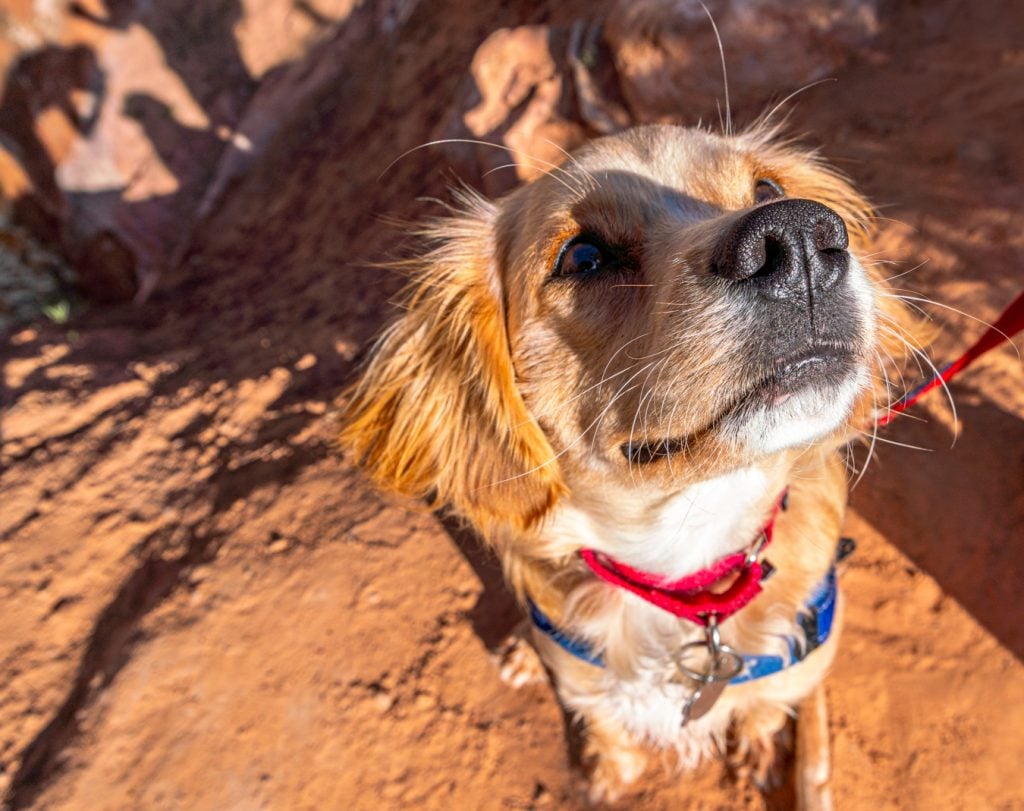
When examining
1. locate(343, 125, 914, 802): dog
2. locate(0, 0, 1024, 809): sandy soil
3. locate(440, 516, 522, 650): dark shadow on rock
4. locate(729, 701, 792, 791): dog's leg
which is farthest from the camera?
locate(440, 516, 522, 650): dark shadow on rock

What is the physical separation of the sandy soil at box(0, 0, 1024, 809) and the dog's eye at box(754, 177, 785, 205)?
881mm

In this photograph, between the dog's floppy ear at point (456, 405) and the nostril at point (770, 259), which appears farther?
the dog's floppy ear at point (456, 405)

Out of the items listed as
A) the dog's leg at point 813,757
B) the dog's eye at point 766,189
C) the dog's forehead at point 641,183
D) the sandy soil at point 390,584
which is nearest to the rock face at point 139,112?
the sandy soil at point 390,584

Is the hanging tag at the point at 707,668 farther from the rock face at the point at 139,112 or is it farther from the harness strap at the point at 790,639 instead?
the rock face at the point at 139,112

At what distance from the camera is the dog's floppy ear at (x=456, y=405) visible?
1.95m

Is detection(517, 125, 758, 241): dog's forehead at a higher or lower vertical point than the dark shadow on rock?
higher

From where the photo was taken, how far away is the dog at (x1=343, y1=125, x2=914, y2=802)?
1.48 metres

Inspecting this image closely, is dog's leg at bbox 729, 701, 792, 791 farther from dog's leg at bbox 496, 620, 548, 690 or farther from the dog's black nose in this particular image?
the dog's black nose

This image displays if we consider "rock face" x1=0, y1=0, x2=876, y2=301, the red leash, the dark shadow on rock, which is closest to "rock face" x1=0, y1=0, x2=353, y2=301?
"rock face" x1=0, y1=0, x2=876, y2=301

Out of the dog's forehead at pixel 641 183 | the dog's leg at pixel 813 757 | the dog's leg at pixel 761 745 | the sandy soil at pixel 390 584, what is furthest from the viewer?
the sandy soil at pixel 390 584

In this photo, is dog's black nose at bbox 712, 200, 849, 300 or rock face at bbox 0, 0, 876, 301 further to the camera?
rock face at bbox 0, 0, 876, 301

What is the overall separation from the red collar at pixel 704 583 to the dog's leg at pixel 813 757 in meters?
0.83

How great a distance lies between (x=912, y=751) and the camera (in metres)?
2.55

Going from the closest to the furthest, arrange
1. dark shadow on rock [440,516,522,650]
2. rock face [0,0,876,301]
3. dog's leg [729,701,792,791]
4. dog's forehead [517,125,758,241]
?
dog's forehead [517,125,758,241] → dog's leg [729,701,792,791] → dark shadow on rock [440,516,522,650] → rock face [0,0,876,301]
